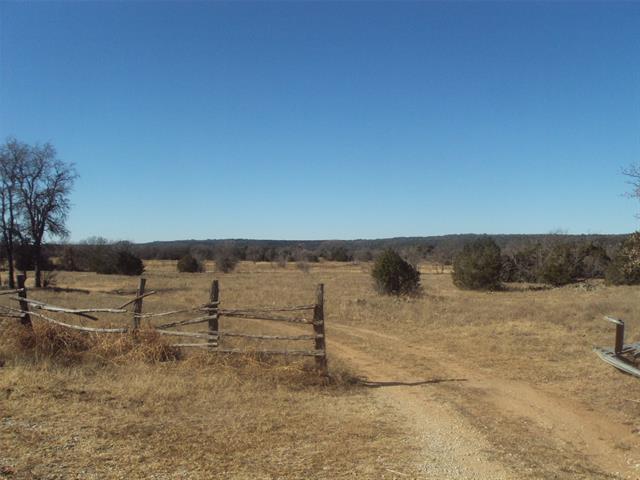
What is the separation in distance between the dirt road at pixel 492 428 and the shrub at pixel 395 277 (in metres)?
16.5

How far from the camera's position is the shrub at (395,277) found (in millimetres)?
28469

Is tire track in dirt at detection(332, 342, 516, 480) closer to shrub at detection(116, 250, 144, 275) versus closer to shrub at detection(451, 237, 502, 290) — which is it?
Result: shrub at detection(451, 237, 502, 290)

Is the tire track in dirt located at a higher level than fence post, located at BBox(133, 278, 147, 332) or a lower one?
lower

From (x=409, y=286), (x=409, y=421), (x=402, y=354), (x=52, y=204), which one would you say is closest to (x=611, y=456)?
(x=409, y=421)

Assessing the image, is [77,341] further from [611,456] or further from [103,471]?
[611,456]

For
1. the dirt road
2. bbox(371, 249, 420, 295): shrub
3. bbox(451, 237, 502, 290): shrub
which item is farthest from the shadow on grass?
bbox(451, 237, 502, 290): shrub

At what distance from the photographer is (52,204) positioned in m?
35.7

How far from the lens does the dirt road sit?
5.90m

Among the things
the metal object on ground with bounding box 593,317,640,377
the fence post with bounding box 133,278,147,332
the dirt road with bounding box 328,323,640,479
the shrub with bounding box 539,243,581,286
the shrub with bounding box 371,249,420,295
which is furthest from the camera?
the shrub with bounding box 539,243,581,286

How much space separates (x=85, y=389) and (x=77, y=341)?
2.68 metres

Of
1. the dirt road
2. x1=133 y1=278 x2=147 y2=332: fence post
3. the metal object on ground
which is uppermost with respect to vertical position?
x1=133 y1=278 x2=147 y2=332: fence post

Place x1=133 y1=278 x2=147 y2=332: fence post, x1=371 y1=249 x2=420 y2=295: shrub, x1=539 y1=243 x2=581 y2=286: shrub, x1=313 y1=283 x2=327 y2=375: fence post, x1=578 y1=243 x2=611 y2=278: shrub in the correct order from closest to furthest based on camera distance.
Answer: x1=313 y1=283 x2=327 y2=375: fence post < x1=133 y1=278 x2=147 y2=332: fence post < x1=371 y1=249 x2=420 y2=295: shrub < x1=539 y1=243 x2=581 y2=286: shrub < x1=578 y1=243 x2=611 y2=278: shrub

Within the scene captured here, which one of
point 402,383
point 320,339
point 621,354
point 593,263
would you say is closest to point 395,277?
point 402,383

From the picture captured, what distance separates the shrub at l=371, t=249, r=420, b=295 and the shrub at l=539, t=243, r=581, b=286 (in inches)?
605
